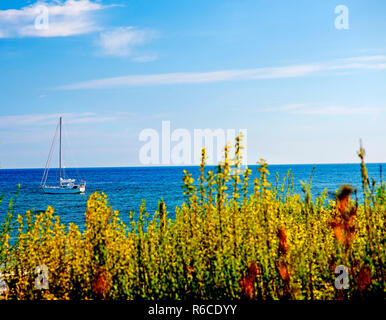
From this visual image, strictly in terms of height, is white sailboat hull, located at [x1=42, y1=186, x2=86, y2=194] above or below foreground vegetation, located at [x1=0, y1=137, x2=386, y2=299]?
above

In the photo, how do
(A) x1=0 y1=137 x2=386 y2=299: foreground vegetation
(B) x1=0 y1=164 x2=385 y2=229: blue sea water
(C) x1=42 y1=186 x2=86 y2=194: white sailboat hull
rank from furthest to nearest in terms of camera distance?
(C) x1=42 y1=186 x2=86 y2=194: white sailboat hull, (B) x1=0 y1=164 x2=385 y2=229: blue sea water, (A) x1=0 y1=137 x2=386 y2=299: foreground vegetation

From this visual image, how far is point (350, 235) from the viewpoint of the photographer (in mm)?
2826

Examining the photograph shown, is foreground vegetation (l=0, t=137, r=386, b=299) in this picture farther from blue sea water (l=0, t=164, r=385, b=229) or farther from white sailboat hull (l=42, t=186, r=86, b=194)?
white sailboat hull (l=42, t=186, r=86, b=194)

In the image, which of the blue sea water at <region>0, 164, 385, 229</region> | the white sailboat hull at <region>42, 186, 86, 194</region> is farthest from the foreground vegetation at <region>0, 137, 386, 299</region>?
the white sailboat hull at <region>42, 186, 86, 194</region>

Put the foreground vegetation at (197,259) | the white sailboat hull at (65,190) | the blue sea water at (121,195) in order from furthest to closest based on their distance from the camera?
the white sailboat hull at (65,190) < the blue sea water at (121,195) < the foreground vegetation at (197,259)

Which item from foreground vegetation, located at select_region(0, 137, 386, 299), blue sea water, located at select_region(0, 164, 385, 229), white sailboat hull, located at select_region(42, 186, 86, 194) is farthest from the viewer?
white sailboat hull, located at select_region(42, 186, 86, 194)

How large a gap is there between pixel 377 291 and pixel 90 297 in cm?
326

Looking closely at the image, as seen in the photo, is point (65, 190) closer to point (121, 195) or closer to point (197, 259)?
point (121, 195)

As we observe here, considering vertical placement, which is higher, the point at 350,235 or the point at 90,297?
the point at 350,235

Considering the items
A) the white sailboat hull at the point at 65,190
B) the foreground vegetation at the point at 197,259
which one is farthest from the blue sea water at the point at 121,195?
the white sailboat hull at the point at 65,190

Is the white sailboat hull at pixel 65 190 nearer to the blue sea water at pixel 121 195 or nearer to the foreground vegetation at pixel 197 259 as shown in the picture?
the blue sea water at pixel 121 195

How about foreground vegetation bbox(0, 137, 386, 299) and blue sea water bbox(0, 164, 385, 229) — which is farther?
blue sea water bbox(0, 164, 385, 229)
